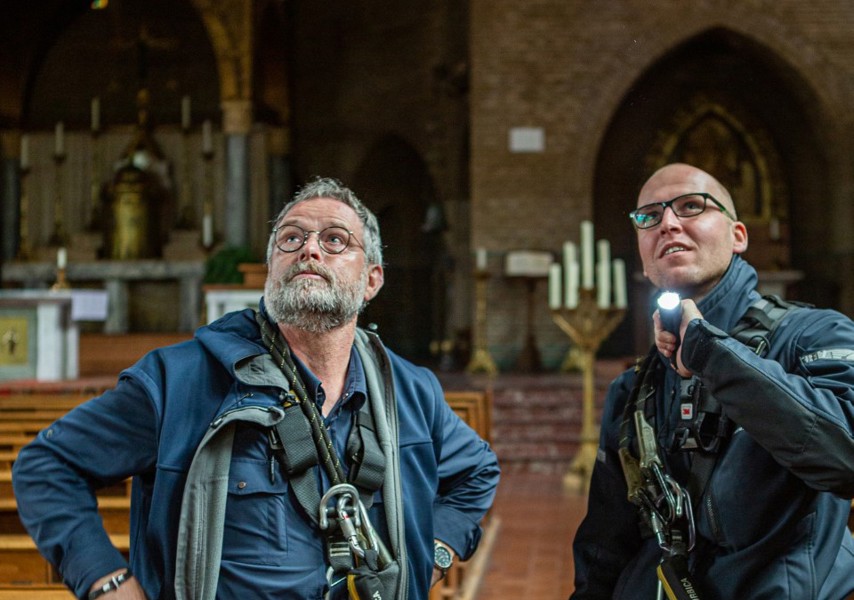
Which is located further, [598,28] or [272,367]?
[598,28]

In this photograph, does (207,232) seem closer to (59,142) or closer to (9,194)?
(59,142)

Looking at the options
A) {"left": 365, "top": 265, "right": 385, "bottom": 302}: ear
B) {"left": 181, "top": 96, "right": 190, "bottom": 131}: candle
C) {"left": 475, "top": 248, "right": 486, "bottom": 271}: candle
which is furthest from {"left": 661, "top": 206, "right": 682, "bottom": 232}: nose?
{"left": 181, "top": 96, "right": 190, "bottom": 131}: candle

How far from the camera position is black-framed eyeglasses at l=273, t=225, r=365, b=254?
72.1 inches

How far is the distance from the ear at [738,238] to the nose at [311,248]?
29.5 inches

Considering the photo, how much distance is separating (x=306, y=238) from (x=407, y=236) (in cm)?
1136

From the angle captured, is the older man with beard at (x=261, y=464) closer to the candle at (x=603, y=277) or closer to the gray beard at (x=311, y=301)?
the gray beard at (x=311, y=301)

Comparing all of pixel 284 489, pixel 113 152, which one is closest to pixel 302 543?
pixel 284 489

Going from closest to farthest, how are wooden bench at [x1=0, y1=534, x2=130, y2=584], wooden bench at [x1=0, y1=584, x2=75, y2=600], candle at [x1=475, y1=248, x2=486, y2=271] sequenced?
wooden bench at [x1=0, y1=584, x2=75, y2=600] → wooden bench at [x1=0, y1=534, x2=130, y2=584] → candle at [x1=475, y1=248, x2=486, y2=271]

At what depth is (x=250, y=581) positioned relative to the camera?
5.23 feet

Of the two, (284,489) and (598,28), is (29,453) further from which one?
(598,28)

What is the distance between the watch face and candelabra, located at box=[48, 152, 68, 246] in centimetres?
1031

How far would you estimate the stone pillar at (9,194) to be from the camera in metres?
11.5

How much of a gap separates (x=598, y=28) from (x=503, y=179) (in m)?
1.84

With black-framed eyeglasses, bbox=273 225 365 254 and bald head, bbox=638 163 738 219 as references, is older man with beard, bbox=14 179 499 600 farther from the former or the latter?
bald head, bbox=638 163 738 219
